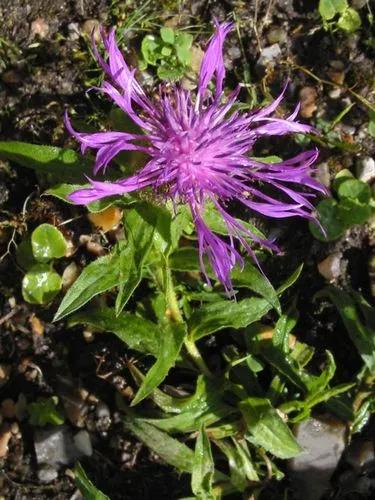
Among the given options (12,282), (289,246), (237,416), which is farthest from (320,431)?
(12,282)

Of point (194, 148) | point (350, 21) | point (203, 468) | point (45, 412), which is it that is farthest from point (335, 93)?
point (45, 412)

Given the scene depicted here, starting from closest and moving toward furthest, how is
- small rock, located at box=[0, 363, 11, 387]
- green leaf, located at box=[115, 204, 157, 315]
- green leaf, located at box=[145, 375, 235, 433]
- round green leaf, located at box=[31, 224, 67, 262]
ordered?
1. green leaf, located at box=[115, 204, 157, 315]
2. green leaf, located at box=[145, 375, 235, 433]
3. round green leaf, located at box=[31, 224, 67, 262]
4. small rock, located at box=[0, 363, 11, 387]

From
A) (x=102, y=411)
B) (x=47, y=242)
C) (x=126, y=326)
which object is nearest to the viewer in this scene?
→ (x=126, y=326)

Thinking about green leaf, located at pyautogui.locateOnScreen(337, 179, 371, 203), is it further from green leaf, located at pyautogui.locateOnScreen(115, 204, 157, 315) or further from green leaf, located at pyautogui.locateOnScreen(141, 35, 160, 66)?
green leaf, located at pyautogui.locateOnScreen(115, 204, 157, 315)

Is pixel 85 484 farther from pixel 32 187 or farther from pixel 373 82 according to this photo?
pixel 373 82

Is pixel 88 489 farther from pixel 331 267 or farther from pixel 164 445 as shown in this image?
pixel 331 267

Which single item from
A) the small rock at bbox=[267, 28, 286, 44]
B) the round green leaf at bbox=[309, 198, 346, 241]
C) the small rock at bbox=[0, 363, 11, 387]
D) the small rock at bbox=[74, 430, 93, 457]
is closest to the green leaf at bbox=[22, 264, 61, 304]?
the small rock at bbox=[0, 363, 11, 387]
